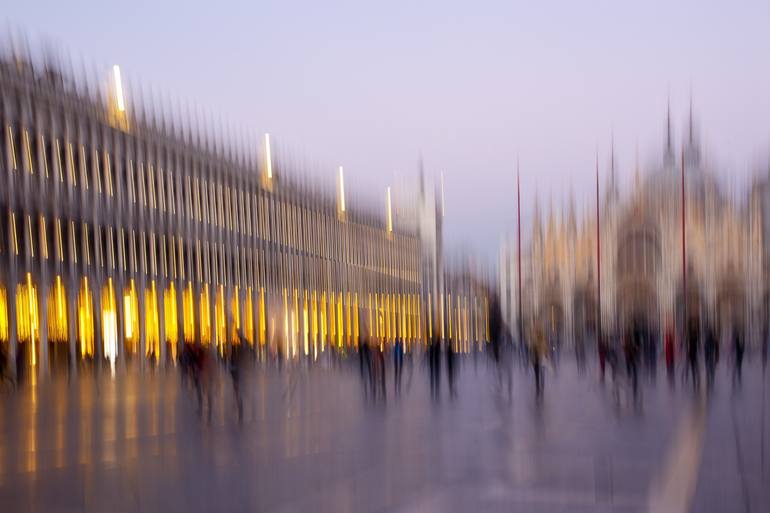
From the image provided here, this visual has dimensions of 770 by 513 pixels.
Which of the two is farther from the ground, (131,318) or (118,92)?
(118,92)

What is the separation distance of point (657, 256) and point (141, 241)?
60.4m

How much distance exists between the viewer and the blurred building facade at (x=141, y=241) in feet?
130

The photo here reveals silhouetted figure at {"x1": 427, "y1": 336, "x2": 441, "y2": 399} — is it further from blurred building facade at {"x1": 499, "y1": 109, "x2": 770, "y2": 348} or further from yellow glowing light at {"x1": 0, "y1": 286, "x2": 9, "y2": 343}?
blurred building facade at {"x1": 499, "y1": 109, "x2": 770, "y2": 348}

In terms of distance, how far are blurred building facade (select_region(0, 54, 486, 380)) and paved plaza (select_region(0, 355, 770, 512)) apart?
3184 millimetres

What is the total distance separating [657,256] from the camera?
99.1 m

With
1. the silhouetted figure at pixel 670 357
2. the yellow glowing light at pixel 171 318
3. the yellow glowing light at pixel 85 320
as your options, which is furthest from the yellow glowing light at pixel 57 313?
the silhouetted figure at pixel 670 357

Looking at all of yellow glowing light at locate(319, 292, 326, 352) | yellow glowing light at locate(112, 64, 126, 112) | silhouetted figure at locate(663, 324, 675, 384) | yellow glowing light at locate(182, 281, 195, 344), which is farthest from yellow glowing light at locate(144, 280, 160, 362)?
silhouetted figure at locate(663, 324, 675, 384)

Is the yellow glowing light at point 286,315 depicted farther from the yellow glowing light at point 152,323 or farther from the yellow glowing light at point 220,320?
the yellow glowing light at point 152,323

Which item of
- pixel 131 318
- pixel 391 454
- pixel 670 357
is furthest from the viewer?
pixel 131 318

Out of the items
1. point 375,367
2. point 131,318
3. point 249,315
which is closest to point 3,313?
point 131,318

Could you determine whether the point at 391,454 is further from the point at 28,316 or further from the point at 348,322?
the point at 348,322

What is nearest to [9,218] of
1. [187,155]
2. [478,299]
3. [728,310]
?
[187,155]

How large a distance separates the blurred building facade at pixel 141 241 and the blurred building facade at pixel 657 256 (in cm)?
3284

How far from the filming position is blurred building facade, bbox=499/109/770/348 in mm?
95875
